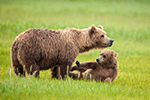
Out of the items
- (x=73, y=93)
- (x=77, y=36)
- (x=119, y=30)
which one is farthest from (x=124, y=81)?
(x=119, y=30)

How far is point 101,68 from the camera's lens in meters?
7.88

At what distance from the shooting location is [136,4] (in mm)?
35375

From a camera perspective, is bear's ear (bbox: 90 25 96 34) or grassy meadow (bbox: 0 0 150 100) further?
bear's ear (bbox: 90 25 96 34)

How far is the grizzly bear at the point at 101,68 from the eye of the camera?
7.76 metres

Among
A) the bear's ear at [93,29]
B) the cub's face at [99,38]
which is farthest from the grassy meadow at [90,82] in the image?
the bear's ear at [93,29]

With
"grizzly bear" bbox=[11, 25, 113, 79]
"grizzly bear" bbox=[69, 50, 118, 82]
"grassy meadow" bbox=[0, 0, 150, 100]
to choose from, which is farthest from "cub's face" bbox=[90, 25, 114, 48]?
"grassy meadow" bbox=[0, 0, 150, 100]

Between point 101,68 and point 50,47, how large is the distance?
1809 millimetres

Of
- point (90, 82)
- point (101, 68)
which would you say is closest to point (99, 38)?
point (101, 68)

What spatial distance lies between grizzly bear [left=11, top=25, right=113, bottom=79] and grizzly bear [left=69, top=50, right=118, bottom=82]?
16.5 inches

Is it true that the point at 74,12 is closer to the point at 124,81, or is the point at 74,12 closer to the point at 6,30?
the point at 6,30

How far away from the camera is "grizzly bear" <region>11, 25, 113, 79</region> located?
6.59 metres

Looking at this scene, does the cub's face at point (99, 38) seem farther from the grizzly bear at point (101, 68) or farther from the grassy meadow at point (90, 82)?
the grassy meadow at point (90, 82)

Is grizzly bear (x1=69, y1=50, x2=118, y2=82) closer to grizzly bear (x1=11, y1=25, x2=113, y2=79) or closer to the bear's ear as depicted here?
grizzly bear (x1=11, y1=25, x2=113, y2=79)

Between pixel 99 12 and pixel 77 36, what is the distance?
21.3 metres
